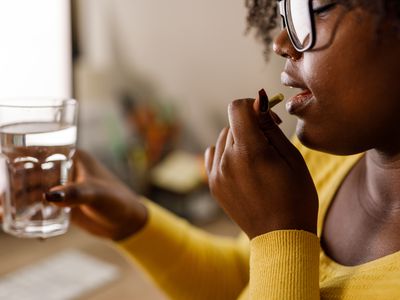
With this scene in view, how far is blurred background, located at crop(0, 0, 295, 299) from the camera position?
1.34 metres

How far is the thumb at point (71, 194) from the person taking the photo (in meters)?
0.74

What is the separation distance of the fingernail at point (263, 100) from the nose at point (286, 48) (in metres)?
0.05

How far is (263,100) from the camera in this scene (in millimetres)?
599

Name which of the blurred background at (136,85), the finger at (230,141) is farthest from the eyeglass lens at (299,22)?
the blurred background at (136,85)

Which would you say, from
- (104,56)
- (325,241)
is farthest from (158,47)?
(325,241)

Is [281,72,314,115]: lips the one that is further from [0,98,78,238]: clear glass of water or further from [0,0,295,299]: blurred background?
[0,0,295,299]: blurred background

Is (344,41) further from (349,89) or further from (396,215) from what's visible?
(396,215)

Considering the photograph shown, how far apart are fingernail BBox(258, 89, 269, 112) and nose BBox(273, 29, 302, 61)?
5 centimetres

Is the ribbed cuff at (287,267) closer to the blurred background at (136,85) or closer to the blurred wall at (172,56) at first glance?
the blurred background at (136,85)

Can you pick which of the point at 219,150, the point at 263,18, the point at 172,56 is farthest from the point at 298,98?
the point at 172,56

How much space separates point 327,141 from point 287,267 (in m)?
0.14

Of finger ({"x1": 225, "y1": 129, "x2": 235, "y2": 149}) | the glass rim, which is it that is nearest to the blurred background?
the glass rim

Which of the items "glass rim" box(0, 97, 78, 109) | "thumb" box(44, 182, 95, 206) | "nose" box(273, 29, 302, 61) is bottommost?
"thumb" box(44, 182, 95, 206)

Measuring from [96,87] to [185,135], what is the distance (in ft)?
1.20
